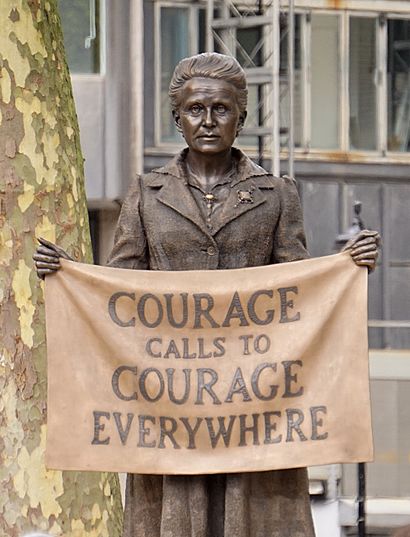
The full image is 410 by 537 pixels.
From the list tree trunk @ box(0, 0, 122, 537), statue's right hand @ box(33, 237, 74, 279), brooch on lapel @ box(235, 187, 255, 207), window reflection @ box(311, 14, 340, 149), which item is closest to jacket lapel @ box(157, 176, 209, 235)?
brooch on lapel @ box(235, 187, 255, 207)

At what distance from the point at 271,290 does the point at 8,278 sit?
428 cm

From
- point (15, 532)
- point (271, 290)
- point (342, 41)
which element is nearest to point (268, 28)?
point (342, 41)

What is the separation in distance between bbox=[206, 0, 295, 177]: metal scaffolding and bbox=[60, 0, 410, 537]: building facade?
0.03 metres

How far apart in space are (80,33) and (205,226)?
43.0 ft

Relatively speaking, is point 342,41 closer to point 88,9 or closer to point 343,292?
point 88,9

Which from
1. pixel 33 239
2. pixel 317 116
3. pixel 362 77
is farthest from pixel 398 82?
pixel 33 239

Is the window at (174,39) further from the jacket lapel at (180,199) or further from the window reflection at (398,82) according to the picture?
the jacket lapel at (180,199)

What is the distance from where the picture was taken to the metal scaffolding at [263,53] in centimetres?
1894

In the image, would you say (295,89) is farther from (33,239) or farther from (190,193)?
(190,193)

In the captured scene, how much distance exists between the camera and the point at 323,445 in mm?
7164

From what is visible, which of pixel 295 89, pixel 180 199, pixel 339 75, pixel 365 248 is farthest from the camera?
pixel 339 75

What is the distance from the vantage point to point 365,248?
279 inches

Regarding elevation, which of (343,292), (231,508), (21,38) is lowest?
(231,508)

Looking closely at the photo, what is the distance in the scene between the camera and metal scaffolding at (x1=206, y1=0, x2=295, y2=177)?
62.1 ft
